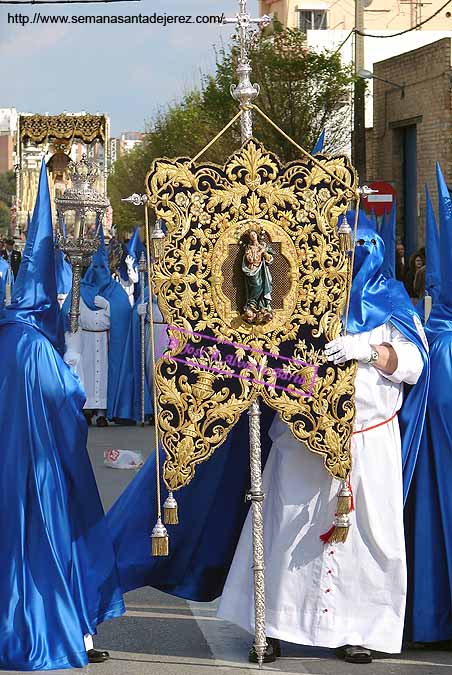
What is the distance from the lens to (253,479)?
6.00 meters

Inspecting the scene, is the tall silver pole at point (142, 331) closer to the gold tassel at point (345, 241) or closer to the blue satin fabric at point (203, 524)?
the blue satin fabric at point (203, 524)

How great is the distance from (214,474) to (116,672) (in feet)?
3.74

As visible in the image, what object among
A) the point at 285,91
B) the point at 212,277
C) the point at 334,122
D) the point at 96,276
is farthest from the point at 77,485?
the point at 334,122

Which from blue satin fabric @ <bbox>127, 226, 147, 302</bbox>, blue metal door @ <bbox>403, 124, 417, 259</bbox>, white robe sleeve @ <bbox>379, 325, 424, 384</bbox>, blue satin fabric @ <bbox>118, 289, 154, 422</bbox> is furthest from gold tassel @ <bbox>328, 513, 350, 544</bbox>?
blue metal door @ <bbox>403, 124, 417, 259</bbox>

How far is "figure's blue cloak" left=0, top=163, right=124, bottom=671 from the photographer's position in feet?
19.5

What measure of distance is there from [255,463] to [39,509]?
944 millimetres

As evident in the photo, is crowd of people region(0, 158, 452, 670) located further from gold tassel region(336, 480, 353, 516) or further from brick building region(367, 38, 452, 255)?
brick building region(367, 38, 452, 255)

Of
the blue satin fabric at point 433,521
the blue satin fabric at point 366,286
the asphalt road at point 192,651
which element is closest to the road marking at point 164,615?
the asphalt road at point 192,651

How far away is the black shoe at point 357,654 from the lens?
6.14 m

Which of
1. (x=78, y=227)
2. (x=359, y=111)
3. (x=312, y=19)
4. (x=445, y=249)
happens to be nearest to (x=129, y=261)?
(x=78, y=227)

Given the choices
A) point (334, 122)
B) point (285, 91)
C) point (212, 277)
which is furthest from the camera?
point (334, 122)

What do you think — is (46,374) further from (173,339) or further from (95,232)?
(95,232)

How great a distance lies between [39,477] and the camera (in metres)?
6.03

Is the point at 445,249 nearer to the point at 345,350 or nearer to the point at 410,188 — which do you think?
the point at 345,350
